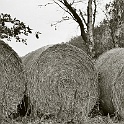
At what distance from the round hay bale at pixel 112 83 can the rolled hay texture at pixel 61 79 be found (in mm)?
153

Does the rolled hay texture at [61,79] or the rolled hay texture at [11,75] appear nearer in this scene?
the rolled hay texture at [11,75]

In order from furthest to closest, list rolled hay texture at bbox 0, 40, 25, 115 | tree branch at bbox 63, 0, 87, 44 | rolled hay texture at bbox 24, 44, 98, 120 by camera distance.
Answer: tree branch at bbox 63, 0, 87, 44 → rolled hay texture at bbox 24, 44, 98, 120 → rolled hay texture at bbox 0, 40, 25, 115

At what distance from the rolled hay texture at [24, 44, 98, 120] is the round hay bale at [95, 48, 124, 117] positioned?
153 mm

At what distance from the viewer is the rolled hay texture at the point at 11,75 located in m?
5.52

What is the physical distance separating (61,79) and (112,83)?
893 mm

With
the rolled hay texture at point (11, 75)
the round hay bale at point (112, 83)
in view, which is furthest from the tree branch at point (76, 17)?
the rolled hay texture at point (11, 75)

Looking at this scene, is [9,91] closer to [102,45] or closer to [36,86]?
[36,86]

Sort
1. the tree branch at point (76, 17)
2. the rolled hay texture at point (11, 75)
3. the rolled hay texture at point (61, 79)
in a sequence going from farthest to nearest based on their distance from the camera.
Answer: the tree branch at point (76, 17)
the rolled hay texture at point (61, 79)
the rolled hay texture at point (11, 75)

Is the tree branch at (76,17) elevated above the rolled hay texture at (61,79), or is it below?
above

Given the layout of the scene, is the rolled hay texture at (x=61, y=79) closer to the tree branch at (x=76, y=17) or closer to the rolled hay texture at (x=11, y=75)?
the rolled hay texture at (x=11, y=75)

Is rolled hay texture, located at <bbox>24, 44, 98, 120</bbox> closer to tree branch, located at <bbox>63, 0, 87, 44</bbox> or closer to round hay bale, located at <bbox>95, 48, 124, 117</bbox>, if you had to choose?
round hay bale, located at <bbox>95, 48, 124, 117</bbox>

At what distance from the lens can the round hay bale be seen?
5691 millimetres

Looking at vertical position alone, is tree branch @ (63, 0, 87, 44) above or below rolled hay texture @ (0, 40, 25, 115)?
above

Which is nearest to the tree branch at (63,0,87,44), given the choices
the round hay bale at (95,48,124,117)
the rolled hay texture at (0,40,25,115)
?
the round hay bale at (95,48,124,117)
